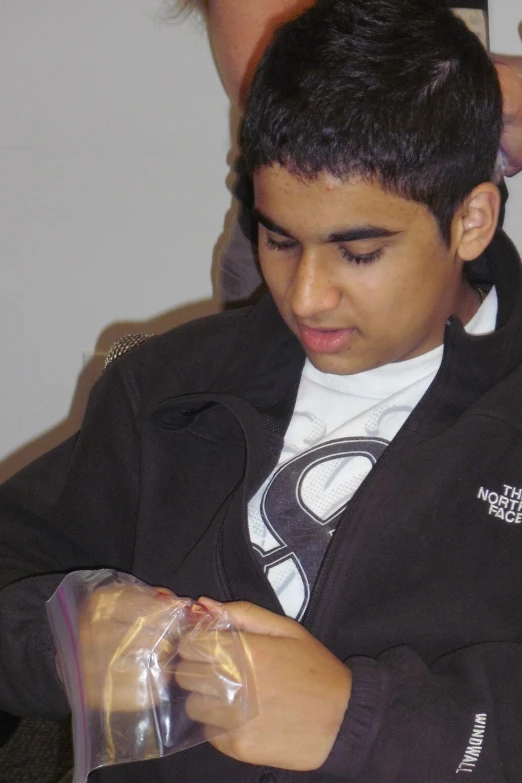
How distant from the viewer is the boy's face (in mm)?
775

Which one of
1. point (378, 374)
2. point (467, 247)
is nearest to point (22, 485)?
point (378, 374)

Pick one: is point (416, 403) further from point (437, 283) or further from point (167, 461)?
point (167, 461)

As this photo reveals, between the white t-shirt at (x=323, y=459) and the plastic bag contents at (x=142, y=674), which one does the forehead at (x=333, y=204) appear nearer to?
the white t-shirt at (x=323, y=459)

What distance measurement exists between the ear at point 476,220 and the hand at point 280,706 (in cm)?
39

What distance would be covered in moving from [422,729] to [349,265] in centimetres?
38

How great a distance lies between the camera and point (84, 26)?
170cm

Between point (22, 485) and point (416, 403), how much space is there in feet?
1.34

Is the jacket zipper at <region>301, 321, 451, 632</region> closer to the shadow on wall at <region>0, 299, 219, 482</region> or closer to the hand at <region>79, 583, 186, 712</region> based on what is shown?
the hand at <region>79, 583, 186, 712</region>

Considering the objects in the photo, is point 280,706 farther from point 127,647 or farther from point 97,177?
point 97,177

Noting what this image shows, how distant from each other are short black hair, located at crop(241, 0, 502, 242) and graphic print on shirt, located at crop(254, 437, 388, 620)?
0.74 ft

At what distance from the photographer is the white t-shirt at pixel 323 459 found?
86 centimetres

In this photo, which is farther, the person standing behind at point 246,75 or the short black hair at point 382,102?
the person standing behind at point 246,75

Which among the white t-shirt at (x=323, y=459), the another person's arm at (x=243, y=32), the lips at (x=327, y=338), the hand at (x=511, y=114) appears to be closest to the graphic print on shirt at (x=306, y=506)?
the white t-shirt at (x=323, y=459)

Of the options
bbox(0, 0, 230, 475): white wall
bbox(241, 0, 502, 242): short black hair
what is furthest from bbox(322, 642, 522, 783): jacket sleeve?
bbox(0, 0, 230, 475): white wall
